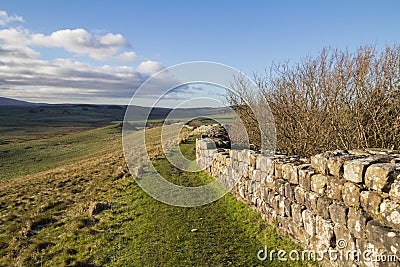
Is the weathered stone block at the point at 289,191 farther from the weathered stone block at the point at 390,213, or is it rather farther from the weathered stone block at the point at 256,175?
the weathered stone block at the point at 390,213

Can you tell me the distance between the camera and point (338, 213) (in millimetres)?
5777

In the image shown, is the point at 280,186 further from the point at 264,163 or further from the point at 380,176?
the point at 380,176

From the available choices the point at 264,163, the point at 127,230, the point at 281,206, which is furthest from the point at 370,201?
the point at 127,230

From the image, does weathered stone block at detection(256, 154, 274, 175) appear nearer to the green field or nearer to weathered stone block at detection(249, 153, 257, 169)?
weathered stone block at detection(249, 153, 257, 169)

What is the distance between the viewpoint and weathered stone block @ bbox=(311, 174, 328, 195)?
6.39 meters

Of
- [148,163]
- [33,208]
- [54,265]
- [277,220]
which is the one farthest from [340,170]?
[148,163]

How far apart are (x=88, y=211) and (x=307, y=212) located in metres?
9.74

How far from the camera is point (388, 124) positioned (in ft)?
30.8

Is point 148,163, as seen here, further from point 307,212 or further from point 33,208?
point 307,212

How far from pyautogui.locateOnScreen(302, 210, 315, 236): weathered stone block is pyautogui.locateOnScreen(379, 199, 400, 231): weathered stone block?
2.01 meters

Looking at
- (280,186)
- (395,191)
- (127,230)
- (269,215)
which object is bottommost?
(127,230)

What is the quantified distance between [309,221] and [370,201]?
78.1 inches

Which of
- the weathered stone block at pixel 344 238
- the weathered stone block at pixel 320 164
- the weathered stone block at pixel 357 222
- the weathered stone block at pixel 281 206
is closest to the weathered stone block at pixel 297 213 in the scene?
the weathered stone block at pixel 281 206

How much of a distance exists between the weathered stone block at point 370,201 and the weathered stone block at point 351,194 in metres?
0.11
